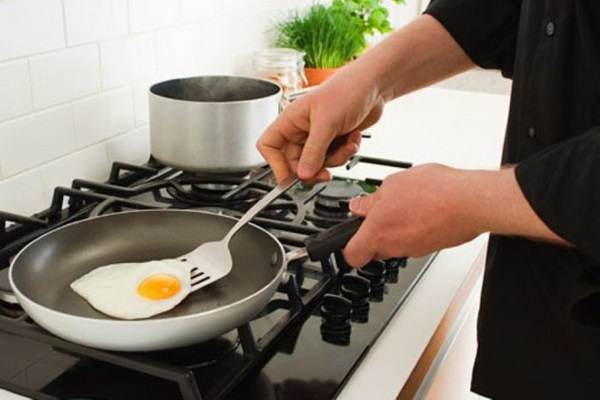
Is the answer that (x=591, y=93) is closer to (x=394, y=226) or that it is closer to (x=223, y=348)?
(x=394, y=226)

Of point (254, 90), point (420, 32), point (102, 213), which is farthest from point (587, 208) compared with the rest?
point (254, 90)

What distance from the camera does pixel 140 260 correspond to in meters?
0.85

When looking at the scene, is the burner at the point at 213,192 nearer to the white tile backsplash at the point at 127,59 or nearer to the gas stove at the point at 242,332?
the gas stove at the point at 242,332

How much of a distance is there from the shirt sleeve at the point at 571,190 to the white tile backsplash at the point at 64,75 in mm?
659

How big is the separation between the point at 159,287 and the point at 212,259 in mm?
87

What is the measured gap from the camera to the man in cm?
63

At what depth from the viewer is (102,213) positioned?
3.01 feet

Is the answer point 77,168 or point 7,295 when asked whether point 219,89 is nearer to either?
point 77,168

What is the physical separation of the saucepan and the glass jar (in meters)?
0.36

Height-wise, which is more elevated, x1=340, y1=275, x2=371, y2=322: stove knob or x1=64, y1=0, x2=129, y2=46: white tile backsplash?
x1=64, y1=0, x2=129, y2=46: white tile backsplash

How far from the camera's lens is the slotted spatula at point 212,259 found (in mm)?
778

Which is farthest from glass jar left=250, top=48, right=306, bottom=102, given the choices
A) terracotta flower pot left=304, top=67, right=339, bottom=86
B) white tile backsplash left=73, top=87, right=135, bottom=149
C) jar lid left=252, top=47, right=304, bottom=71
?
white tile backsplash left=73, top=87, right=135, bottom=149

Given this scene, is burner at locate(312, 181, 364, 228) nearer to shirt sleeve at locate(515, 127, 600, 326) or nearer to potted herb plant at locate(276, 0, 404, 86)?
shirt sleeve at locate(515, 127, 600, 326)

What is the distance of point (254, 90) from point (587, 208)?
2.24ft
